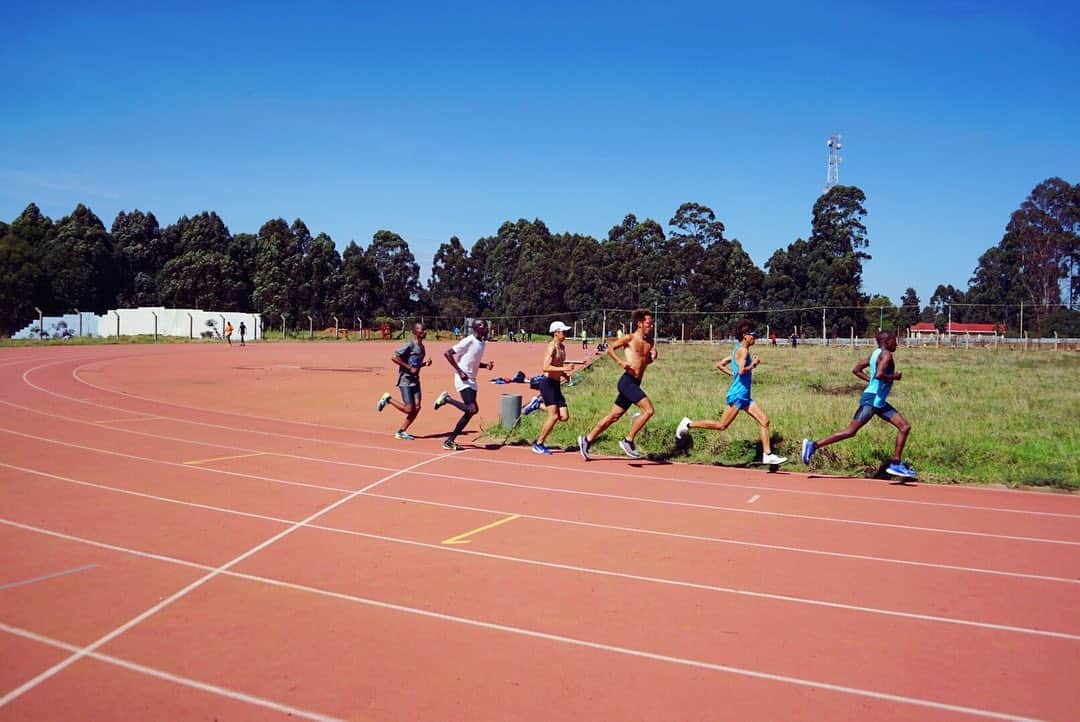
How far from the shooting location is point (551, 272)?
93.0 metres

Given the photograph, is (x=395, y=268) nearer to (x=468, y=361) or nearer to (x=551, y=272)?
(x=551, y=272)

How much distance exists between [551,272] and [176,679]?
8930 centimetres

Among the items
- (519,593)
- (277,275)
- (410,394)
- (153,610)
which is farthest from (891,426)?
(277,275)

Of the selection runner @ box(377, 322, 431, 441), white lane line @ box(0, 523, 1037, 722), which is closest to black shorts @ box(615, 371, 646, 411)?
runner @ box(377, 322, 431, 441)

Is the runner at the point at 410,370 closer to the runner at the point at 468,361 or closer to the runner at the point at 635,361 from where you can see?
the runner at the point at 468,361

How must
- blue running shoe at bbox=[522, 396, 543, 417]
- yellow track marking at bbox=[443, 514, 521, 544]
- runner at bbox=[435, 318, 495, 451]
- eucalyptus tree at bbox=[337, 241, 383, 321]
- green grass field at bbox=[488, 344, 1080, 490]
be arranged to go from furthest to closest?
eucalyptus tree at bbox=[337, 241, 383, 321] → blue running shoe at bbox=[522, 396, 543, 417] → runner at bbox=[435, 318, 495, 451] → green grass field at bbox=[488, 344, 1080, 490] → yellow track marking at bbox=[443, 514, 521, 544]

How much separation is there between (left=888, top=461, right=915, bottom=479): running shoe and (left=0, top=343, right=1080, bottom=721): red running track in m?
0.40

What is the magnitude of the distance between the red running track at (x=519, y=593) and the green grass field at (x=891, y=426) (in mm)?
898

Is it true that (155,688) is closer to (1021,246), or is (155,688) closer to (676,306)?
(676,306)

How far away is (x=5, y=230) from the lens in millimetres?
69938

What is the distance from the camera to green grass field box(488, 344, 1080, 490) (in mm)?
11312

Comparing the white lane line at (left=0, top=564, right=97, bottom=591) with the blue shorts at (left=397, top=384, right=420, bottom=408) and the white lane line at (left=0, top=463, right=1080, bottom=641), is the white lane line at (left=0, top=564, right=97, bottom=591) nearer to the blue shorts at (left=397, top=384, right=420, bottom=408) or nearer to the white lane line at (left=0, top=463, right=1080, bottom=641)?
the white lane line at (left=0, top=463, right=1080, bottom=641)

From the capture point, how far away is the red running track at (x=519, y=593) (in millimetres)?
4395

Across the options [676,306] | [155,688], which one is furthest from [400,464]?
[676,306]
